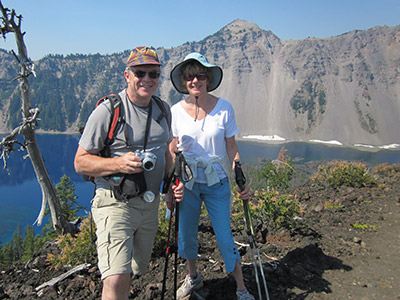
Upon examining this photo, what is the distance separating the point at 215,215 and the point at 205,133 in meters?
0.83

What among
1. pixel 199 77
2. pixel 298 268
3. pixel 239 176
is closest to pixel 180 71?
pixel 199 77

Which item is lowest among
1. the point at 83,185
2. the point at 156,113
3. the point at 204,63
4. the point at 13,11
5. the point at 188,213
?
the point at 83,185

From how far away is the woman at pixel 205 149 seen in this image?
301cm

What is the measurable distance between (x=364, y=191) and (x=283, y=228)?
167 inches

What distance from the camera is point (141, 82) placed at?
2492 millimetres

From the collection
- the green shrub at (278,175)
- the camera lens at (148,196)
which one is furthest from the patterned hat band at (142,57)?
the green shrub at (278,175)

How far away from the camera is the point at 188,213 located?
10.2ft

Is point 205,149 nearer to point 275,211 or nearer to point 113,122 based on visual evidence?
point 113,122

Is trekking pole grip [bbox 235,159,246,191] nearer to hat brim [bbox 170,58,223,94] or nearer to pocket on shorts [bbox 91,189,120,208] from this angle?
hat brim [bbox 170,58,223,94]

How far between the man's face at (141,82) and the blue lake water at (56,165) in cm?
5774

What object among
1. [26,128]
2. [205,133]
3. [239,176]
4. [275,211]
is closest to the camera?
[205,133]

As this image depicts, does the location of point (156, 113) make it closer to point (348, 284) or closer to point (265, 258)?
point (265, 258)

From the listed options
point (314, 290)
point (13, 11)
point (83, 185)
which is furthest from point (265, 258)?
point (83, 185)

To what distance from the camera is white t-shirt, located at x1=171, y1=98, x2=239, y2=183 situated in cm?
302
